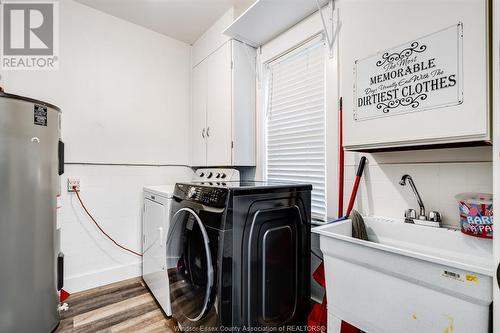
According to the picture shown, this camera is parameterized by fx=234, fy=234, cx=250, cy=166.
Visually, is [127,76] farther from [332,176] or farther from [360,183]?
[360,183]

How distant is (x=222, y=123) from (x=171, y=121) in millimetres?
847

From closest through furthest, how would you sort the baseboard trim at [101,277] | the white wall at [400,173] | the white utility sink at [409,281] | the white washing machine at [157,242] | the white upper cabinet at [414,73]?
1. the white utility sink at [409,281]
2. the white upper cabinet at [414,73]
3. the white wall at [400,173]
4. the white washing machine at [157,242]
5. the baseboard trim at [101,277]

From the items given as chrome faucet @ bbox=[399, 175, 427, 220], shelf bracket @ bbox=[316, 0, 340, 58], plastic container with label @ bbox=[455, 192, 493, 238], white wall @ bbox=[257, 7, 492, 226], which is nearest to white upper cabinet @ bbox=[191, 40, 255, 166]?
white wall @ bbox=[257, 7, 492, 226]

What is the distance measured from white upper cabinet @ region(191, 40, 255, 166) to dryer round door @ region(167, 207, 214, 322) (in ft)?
2.80

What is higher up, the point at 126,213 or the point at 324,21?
the point at 324,21

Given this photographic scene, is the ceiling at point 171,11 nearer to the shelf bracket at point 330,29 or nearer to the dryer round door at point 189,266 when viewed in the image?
the shelf bracket at point 330,29

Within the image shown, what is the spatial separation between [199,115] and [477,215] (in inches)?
97.7

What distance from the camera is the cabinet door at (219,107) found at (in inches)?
88.4

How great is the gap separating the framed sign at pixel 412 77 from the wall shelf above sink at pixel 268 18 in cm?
83

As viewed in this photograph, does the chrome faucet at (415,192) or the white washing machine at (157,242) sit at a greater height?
the chrome faucet at (415,192)

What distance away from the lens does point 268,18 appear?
1849 millimetres

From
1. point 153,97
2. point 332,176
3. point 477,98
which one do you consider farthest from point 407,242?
point 153,97

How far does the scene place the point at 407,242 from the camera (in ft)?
3.92

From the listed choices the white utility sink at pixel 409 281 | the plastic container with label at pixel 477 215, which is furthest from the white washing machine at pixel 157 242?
the plastic container with label at pixel 477 215
